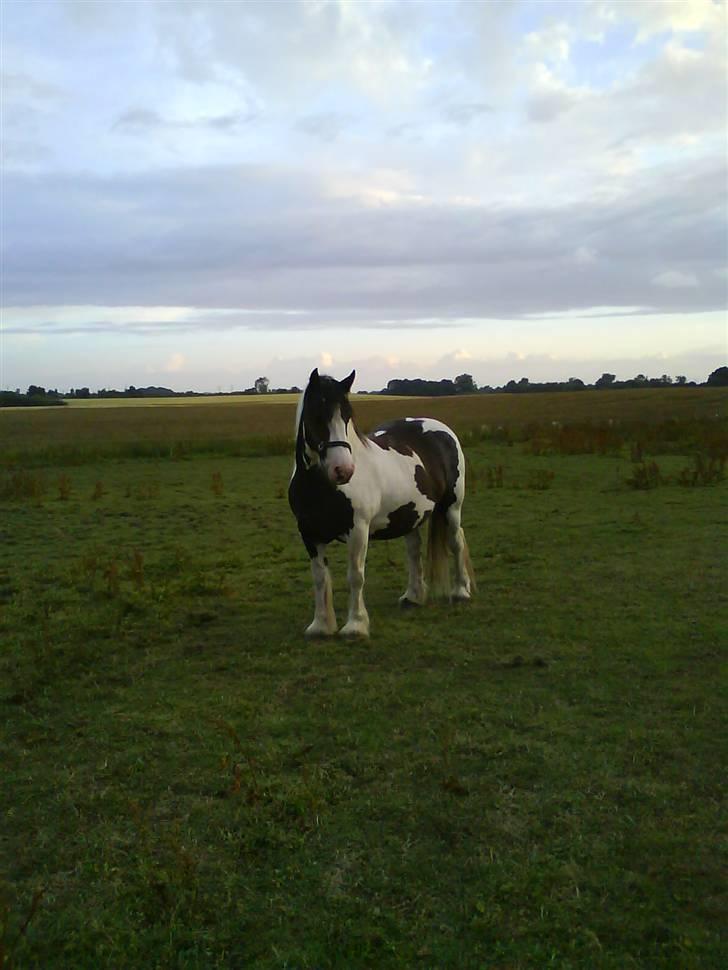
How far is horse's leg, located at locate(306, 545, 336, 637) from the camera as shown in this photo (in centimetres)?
557

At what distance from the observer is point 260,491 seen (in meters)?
13.7

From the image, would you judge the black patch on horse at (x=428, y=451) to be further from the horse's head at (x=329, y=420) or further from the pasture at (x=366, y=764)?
the horse's head at (x=329, y=420)

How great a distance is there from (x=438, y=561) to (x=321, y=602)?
4.39 ft

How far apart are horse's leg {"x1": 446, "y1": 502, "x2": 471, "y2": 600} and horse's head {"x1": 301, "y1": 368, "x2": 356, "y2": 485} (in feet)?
6.13

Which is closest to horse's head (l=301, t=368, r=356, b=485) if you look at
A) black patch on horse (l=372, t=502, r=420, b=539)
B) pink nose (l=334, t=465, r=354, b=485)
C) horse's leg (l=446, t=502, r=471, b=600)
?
pink nose (l=334, t=465, r=354, b=485)

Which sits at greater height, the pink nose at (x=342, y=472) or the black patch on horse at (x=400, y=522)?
the pink nose at (x=342, y=472)

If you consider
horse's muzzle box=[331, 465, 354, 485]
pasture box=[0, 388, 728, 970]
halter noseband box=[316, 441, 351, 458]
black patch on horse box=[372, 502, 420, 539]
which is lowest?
pasture box=[0, 388, 728, 970]

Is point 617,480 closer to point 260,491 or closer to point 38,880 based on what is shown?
point 260,491

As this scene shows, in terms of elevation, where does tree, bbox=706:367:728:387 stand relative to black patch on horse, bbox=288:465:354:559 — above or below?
above

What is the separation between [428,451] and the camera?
6.46 meters

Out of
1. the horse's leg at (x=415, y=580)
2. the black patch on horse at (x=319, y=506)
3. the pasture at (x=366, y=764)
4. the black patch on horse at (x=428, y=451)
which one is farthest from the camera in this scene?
the horse's leg at (x=415, y=580)

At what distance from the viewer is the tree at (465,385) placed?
73.9m

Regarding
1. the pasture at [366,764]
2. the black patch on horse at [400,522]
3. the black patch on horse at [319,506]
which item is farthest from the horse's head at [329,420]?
the pasture at [366,764]

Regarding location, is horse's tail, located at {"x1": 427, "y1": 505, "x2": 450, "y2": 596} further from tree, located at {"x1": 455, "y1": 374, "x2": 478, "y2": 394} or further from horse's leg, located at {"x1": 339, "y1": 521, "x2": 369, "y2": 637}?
tree, located at {"x1": 455, "y1": 374, "x2": 478, "y2": 394}
